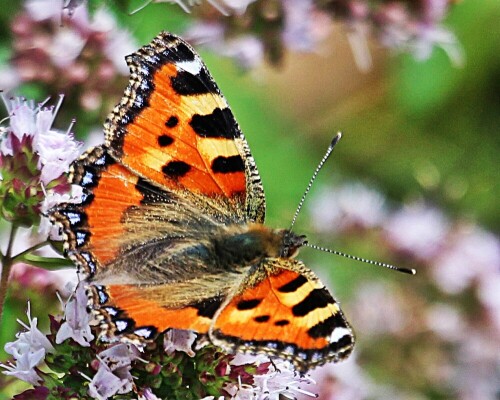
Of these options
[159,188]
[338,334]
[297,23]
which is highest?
[297,23]

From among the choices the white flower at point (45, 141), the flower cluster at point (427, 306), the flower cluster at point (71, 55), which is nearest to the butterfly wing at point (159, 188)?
the white flower at point (45, 141)

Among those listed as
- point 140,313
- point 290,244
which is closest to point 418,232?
point 290,244

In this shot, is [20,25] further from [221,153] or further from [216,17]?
[221,153]

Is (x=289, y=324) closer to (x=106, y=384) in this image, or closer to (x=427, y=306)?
(x=106, y=384)

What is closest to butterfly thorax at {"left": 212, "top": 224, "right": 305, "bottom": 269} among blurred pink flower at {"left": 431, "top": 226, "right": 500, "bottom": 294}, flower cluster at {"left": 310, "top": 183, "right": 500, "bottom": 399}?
flower cluster at {"left": 310, "top": 183, "right": 500, "bottom": 399}

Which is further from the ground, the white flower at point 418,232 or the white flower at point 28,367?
the white flower at point 418,232

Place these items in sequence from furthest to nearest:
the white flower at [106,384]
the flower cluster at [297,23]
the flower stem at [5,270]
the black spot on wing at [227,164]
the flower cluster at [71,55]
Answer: the flower cluster at [297,23] → the flower cluster at [71,55] → the black spot on wing at [227,164] → the flower stem at [5,270] → the white flower at [106,384]

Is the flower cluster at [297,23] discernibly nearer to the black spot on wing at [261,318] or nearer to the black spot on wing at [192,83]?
the black spot on wing at [192,83]
